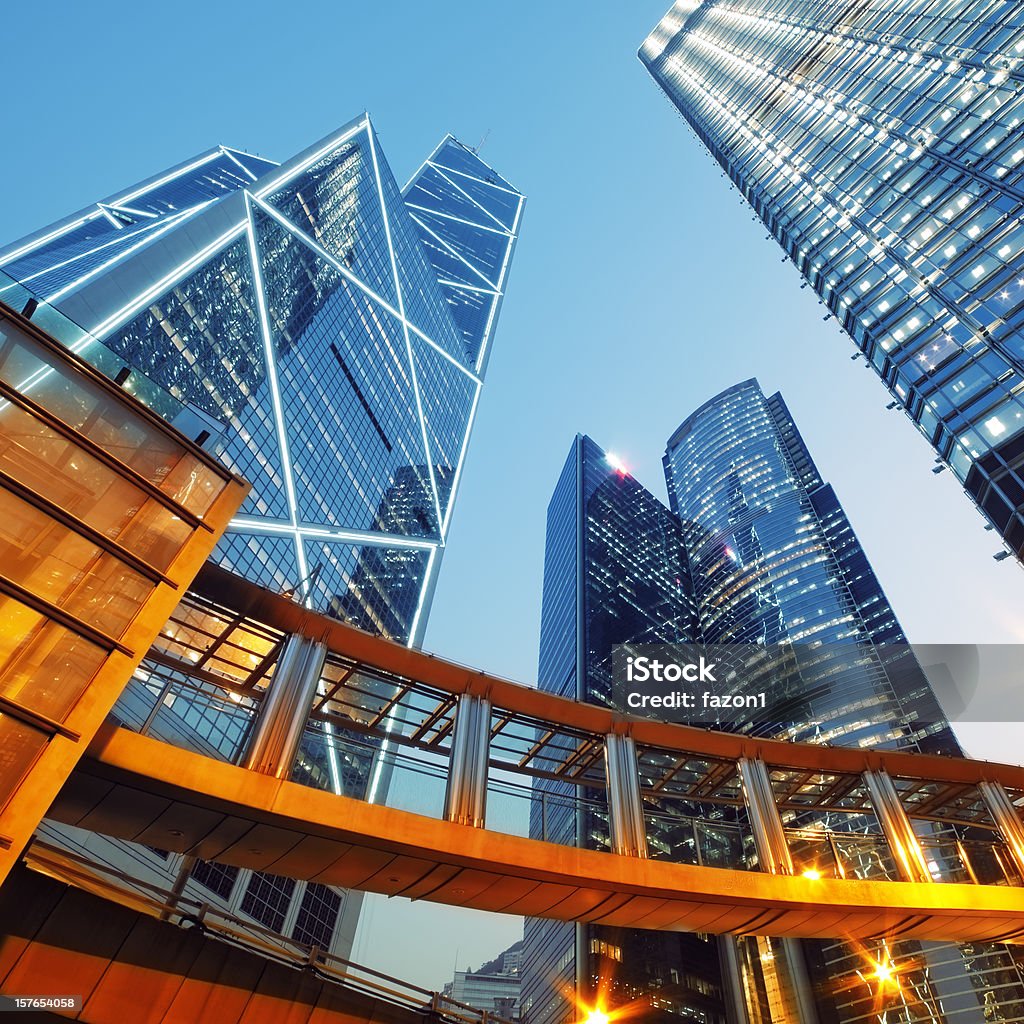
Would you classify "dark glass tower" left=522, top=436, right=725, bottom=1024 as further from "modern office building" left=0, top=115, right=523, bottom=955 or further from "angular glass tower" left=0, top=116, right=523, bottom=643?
"angular glass tower" left=0, top=116, right=523, bottom=643

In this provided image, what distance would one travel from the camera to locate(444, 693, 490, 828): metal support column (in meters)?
14.2

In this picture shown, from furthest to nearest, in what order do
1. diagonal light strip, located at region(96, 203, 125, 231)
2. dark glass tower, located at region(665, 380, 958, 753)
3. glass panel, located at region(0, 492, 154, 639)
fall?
1. diagonal light strip, located at region(96, 203, 125, 231)
2. dark glass tower, located at region(665, 380, 958, 753)
3. glass panel, located at region(0, 492, 154, 639)

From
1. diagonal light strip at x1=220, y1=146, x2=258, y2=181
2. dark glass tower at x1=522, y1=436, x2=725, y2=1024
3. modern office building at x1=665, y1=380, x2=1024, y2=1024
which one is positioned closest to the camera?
modern office building at x1=665, y1=380, x2=1024, y2=1024

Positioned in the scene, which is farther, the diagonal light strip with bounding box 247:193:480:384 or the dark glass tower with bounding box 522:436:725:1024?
the diagonal light strip with bounding box 247:193:480:384

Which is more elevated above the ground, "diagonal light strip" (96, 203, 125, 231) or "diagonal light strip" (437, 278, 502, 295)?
"diagonal light strip" (437, 278, 502, 295)

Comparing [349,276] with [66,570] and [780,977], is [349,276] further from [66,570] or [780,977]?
[66,570]

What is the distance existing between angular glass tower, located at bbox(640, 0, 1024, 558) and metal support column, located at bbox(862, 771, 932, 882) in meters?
24.2

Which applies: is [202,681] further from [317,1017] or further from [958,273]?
[958,273]

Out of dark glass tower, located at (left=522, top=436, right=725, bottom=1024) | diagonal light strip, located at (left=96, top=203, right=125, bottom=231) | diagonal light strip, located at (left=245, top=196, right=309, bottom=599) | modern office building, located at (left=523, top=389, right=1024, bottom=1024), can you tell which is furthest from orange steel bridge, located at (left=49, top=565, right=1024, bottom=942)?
diagonal light strip, located at (left=96, top=203, right=125, bottom=231)

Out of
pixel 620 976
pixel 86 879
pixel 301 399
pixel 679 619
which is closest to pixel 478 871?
pixel 86 879

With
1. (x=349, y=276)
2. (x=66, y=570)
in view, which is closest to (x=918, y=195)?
(x=66, y=570)

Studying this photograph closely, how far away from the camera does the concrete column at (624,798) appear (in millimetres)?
15727

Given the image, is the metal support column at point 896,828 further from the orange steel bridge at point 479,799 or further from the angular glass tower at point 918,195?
the angular glass tower at point 918,195

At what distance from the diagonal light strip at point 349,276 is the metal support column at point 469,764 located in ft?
290
